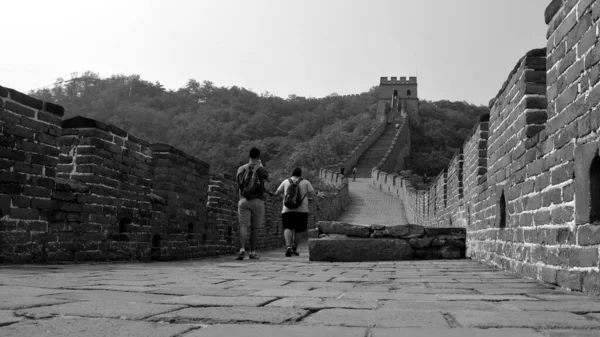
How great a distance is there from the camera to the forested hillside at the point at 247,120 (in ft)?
180

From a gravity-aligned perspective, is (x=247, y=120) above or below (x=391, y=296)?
above

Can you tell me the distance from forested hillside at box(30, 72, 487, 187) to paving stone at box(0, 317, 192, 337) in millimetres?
39802

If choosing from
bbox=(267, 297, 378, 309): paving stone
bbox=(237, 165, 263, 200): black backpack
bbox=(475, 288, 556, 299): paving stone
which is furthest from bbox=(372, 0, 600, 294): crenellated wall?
bbox=(237, 165, 263, 200): black backpack

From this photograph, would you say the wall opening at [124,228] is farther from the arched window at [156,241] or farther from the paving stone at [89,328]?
the paving stone at [89,328]

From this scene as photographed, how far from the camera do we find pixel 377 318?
2148 millimetres

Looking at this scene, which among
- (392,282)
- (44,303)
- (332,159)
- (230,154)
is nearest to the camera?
(44,303)

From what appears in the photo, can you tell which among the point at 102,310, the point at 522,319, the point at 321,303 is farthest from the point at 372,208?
the point at 102,310

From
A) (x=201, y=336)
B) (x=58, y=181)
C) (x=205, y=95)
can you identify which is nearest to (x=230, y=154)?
(x=205, y=95)

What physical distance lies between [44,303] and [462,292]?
228 centimetres

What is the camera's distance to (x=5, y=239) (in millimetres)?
5082

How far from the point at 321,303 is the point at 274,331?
2.55ft

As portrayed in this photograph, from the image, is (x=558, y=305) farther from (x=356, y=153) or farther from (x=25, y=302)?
(x=356, y=153)

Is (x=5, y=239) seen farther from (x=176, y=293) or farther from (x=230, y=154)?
(x=230, y=154)

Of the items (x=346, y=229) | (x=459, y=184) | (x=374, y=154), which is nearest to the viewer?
(x=346, y=229)
